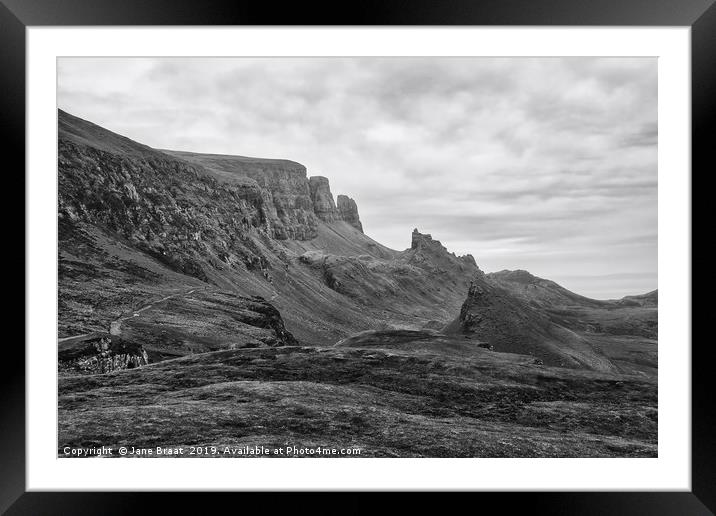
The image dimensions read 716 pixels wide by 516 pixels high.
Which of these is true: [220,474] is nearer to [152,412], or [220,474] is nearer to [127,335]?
[152,412]

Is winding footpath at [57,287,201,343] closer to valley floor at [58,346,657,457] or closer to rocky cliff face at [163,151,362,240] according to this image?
valley floor at [58,346,657,457]

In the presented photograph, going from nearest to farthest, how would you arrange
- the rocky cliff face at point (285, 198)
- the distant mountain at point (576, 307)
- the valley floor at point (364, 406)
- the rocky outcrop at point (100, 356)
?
the valley floor at point (364, 406) < the rocky outcrop at point (100, 356) < the distant mountain at point (576, 307) < the rocky cliff face at point (285, 198)

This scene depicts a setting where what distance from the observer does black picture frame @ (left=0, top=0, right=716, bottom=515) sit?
7.77 m

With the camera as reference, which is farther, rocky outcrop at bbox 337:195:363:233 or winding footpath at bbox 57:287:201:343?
rocky outcrop at bbox 337:195:363:233

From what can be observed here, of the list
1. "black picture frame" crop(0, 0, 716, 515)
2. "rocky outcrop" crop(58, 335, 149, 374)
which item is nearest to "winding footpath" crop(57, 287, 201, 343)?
"rocky outcrop" crop(58, 335, 149, 374)

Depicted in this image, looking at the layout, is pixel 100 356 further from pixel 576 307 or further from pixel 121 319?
pixel 576 307

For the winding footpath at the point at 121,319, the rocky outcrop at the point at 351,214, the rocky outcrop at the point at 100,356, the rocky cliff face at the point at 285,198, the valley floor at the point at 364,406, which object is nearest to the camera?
the valley floor at the point at 364,406

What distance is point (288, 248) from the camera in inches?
3344
